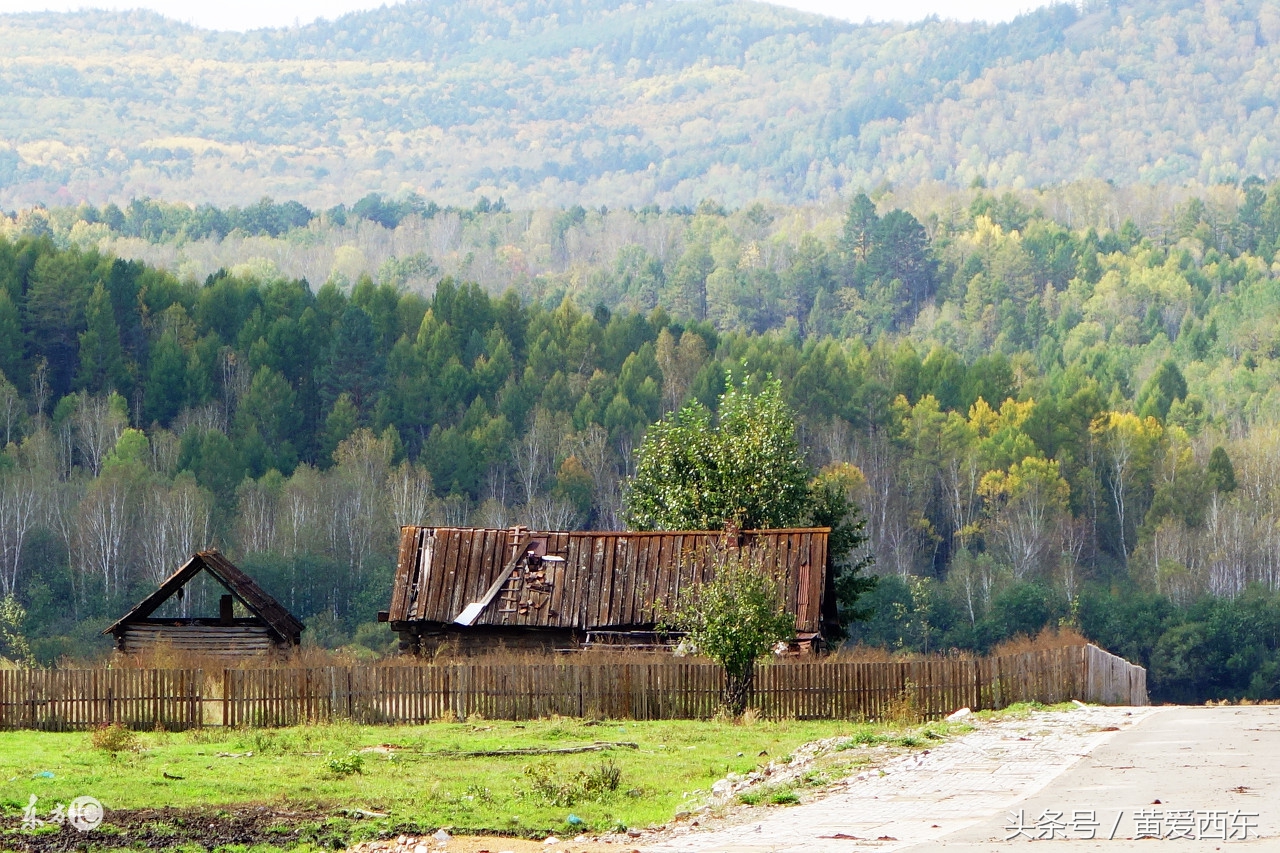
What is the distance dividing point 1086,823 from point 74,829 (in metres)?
10.5

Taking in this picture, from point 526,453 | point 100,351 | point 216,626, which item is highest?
point 100,351

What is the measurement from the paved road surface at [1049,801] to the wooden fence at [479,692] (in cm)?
542

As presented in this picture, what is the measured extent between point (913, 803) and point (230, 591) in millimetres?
27773

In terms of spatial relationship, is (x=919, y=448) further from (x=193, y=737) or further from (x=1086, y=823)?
(x=1086, y=823)

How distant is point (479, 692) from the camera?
34656 mm

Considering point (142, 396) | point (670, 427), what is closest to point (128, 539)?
point (142, 396)

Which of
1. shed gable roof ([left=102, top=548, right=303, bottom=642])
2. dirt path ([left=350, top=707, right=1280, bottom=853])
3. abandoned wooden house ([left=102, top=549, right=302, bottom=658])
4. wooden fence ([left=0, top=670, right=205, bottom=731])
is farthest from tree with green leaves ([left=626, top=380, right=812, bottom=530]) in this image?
dirt path ([left=350, top=707, right=1280, bottom=853])

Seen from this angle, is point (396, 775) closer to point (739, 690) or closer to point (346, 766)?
point (346, 766)

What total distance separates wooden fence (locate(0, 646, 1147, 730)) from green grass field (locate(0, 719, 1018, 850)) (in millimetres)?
992

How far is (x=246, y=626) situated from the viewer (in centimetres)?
4819

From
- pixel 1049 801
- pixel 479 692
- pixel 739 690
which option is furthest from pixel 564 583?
pixel 1049 801

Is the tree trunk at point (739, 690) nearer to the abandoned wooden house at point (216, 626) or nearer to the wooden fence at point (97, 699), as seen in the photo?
the wooden fence at point (97, 699)

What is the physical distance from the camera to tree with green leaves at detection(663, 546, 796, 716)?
3431cm

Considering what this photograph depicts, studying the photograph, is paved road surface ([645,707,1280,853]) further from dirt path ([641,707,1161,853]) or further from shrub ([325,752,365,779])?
shrub ([325,752,365,779])
